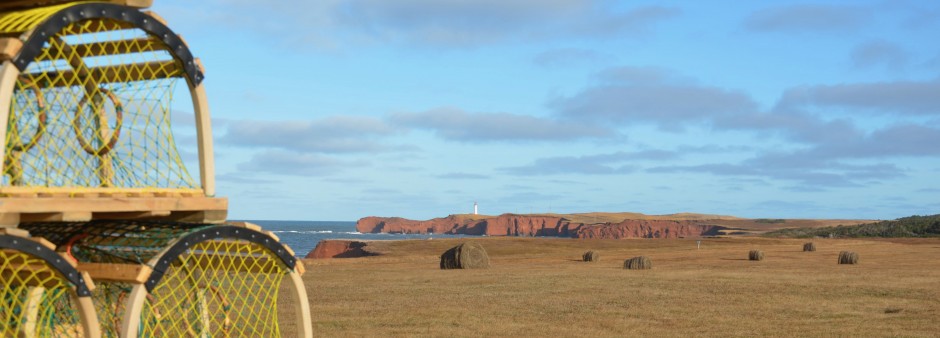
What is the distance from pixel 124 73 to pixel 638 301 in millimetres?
15968

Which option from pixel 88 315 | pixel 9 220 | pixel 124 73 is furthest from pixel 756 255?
pixel 9 220

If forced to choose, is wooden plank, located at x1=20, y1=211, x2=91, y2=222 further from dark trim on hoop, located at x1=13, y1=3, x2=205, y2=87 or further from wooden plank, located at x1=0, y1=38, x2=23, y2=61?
wooden plank, located at x1=0, y1=38, x2=23, y2=61

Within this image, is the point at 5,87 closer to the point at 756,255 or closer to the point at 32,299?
the point at 32,299

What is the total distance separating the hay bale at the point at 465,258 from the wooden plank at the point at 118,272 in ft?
101

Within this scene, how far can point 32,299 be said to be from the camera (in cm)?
1141

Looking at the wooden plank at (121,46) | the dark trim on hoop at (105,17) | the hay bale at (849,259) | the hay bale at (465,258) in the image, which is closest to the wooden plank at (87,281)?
the dark trim on hoop at (105,17)

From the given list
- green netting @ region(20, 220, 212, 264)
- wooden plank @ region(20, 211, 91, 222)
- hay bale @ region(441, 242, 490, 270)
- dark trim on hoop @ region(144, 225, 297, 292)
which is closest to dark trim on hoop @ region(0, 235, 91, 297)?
wooden plank @ region(20, 211, 91, 222)

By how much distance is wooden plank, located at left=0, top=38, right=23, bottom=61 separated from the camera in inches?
330

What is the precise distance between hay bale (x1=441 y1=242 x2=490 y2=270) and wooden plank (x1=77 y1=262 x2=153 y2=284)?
30710 mm

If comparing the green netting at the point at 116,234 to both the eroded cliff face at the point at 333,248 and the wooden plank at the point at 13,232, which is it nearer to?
the wooden plank at the point at 13,232

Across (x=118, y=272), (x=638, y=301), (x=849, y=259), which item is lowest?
(x=638, y=301)

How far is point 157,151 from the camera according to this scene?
10203 mm

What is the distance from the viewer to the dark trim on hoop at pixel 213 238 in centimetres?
931

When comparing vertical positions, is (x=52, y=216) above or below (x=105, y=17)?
below
